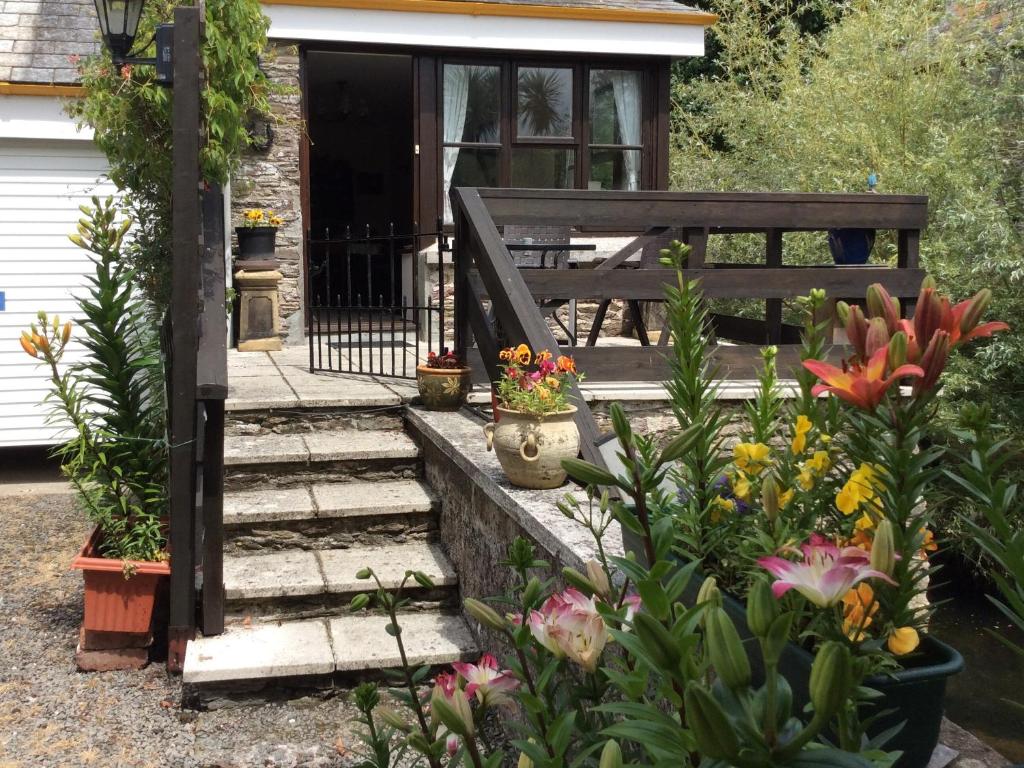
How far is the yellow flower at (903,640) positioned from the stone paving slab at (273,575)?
3.06 meters

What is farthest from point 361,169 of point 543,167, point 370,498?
point 370,498

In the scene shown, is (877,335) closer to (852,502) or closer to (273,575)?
(852,502)

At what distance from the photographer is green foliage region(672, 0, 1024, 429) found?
8133mm

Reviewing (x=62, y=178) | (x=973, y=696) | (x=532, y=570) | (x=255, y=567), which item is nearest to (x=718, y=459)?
(x=532, y=570)

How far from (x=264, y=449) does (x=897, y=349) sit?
4.09 meters

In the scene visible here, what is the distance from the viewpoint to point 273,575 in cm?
407

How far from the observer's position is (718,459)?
1616 millimetres

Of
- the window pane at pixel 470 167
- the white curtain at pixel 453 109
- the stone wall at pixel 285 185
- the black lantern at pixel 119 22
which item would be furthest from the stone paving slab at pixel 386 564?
the window pane at pixel 470 167

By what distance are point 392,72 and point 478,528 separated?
8581mm

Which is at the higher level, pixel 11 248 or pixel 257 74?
pixel 257 74

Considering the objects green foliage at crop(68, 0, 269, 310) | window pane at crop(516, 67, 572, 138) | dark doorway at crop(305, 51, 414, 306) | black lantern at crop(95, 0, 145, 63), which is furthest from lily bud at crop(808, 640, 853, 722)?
dark doorway at crop(305, 51, 414, 306)

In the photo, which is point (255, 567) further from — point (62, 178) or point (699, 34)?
point (699, 34)

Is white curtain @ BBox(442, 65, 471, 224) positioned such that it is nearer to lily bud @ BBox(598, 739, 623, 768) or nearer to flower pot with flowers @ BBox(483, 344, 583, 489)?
flower pot with flowers @ BBox(483, 344, 583, 489)

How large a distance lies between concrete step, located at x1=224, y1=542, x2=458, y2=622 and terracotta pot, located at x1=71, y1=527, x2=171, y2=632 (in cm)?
29
